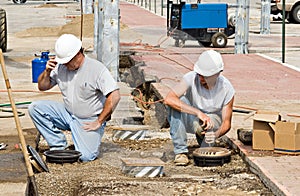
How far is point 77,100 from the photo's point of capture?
327 inches

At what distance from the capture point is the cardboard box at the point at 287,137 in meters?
7.80

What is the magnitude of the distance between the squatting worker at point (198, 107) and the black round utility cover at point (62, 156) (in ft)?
3.36

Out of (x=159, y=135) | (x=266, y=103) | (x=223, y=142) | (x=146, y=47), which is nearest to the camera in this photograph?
(x=223, y=142)

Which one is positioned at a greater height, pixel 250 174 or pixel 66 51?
pixel 66 51

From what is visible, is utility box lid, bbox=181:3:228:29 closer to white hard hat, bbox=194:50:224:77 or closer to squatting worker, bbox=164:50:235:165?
squatting worker, bbox=164:50:235:165

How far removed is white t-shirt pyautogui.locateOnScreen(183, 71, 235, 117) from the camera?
8008mm

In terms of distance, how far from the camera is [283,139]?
7.87m

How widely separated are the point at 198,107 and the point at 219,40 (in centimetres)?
1187

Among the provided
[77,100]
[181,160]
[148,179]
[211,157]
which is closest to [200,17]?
[77,100]

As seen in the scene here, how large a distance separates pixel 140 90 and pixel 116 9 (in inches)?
68.2

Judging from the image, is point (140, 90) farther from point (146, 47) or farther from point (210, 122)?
point (146, 47)

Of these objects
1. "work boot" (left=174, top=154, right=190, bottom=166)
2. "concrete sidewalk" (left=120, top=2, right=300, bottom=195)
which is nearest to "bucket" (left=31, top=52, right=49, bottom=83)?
"concrete sidewalk" (left=120, top=2, right=300, bottom=195)

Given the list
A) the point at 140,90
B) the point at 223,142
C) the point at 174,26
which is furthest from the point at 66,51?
the point at 174,26

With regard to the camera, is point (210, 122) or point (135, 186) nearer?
point (135, 186)
